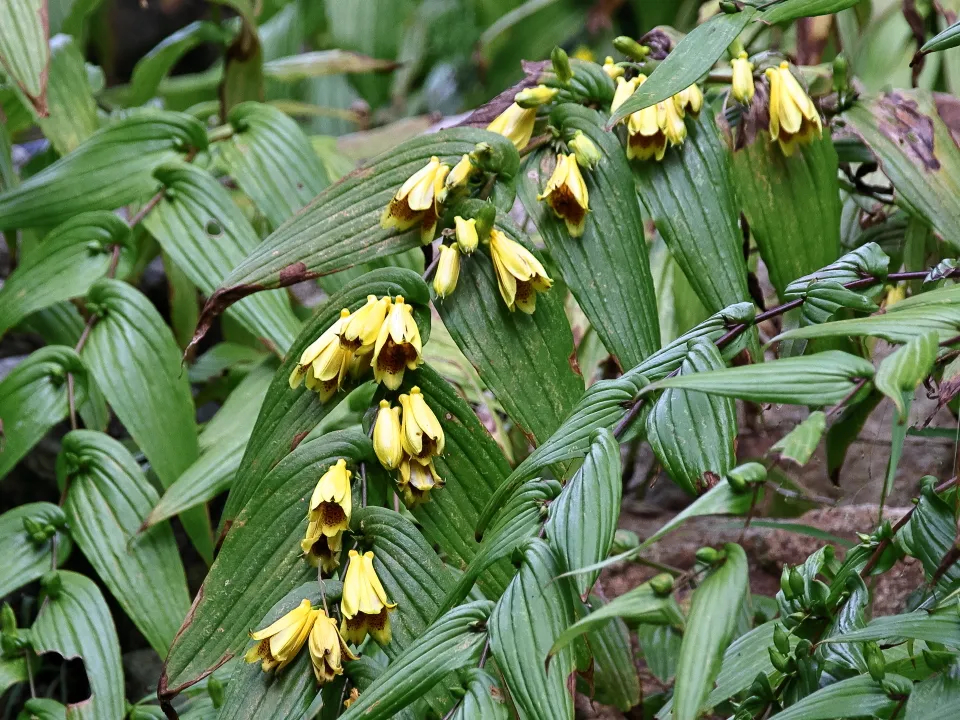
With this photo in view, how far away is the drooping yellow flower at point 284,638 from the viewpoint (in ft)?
1.74

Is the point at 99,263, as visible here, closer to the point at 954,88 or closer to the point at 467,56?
the point at 954,88

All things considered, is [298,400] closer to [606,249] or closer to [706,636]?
[606,249]

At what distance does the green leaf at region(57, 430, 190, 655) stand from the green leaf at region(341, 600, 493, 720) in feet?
1.36

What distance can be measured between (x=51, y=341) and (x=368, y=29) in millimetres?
1564

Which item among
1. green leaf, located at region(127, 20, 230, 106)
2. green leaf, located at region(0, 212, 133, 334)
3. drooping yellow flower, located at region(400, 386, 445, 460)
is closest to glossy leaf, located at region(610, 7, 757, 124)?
drooping yellow flower, located at region(400, 386, 445, 460)

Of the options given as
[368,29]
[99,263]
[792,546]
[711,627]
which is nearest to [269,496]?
[711,627]

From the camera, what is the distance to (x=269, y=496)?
61cm

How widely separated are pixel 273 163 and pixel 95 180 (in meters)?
0.19

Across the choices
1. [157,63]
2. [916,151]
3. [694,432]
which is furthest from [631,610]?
[157,63]

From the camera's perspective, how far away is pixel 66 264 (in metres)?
0.97

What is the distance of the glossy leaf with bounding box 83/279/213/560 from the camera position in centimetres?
88

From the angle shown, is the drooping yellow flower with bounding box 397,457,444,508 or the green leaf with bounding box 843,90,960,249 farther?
the green leaf with bounding box 843,90,960,249

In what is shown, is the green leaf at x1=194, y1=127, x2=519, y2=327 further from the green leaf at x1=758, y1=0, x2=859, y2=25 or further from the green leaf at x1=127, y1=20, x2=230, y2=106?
→ the green leaf at x1=127, y1=20, x2=230, y2=106

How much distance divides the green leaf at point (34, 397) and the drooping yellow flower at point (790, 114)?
0.69 metres
